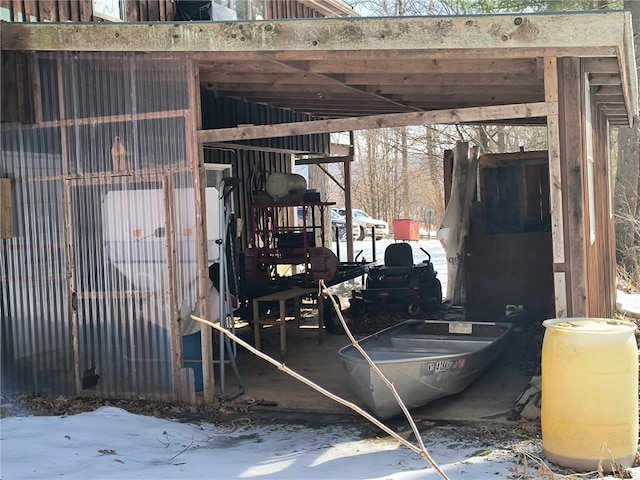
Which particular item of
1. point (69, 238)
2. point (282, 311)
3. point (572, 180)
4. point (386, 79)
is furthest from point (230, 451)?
point (386, 79)

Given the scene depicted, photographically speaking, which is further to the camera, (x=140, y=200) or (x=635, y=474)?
(x=140, y=200)

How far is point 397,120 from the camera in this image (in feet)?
22.8

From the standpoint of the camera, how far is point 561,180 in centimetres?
639

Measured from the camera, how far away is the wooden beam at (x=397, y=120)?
640cm

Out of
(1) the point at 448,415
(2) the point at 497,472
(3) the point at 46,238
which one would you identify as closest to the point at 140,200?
(3) the point at 46,238

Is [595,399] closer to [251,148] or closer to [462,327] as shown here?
[462,327]

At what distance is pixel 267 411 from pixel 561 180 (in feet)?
12.1

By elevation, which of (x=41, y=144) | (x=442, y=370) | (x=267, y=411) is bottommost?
(x=267, y=411)

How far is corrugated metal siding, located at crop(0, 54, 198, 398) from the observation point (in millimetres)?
7441

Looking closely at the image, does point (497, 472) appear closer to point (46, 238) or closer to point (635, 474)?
point (635, 474)

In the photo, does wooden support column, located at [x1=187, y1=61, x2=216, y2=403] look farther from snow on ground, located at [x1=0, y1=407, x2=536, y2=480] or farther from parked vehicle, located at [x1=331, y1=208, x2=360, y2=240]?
parked vehicle, located at [x1=331, y1=208, x2=360, y2=240]

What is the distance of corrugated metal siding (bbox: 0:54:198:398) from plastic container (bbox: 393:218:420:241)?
70.8ft

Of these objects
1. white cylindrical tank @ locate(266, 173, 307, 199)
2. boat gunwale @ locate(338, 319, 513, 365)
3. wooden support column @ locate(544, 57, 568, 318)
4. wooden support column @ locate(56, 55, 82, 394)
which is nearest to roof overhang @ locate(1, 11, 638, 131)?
wooden support column @ locate(544, 57, 568, 318)

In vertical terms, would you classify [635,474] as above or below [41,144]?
below
